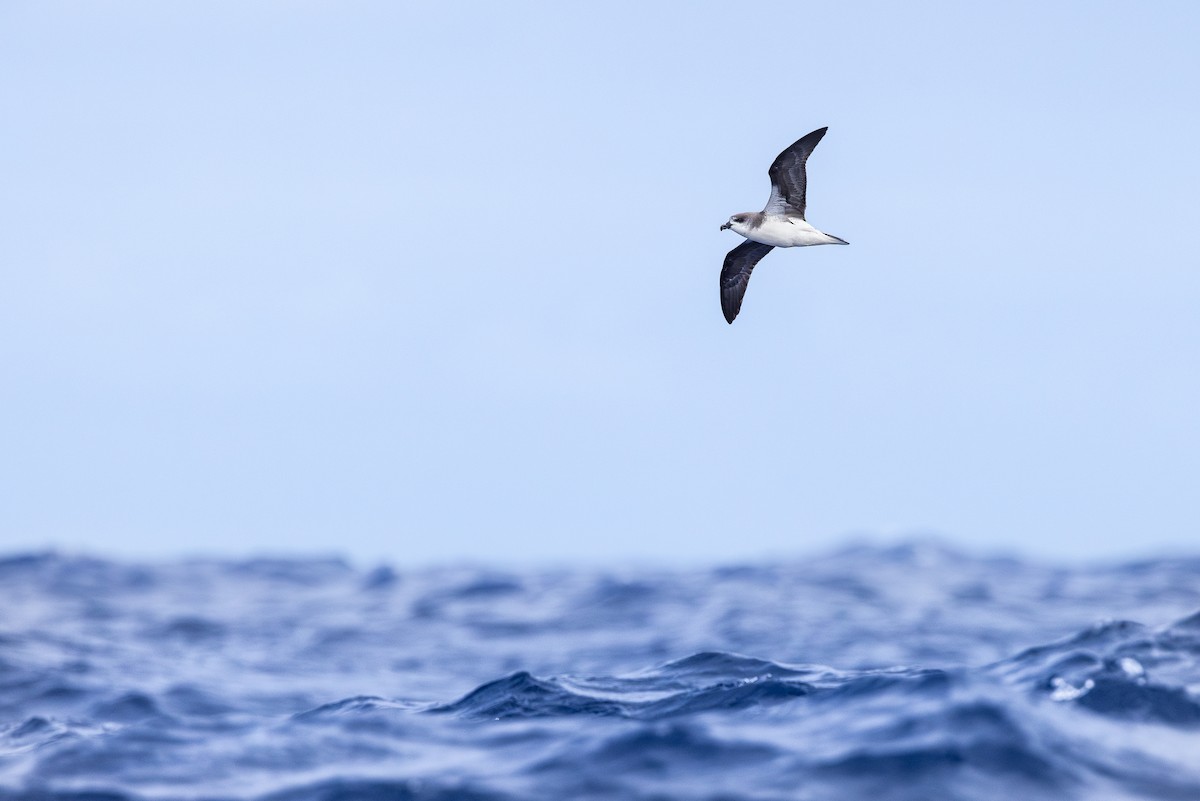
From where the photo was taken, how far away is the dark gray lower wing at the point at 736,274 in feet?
49.1

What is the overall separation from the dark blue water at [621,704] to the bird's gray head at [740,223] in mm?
4450

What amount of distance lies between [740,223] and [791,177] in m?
0.67

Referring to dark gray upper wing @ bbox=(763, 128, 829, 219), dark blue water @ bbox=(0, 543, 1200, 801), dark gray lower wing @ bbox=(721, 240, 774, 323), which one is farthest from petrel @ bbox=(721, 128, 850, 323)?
dark blue water @ bbox=(0, 543, 1200, 801)

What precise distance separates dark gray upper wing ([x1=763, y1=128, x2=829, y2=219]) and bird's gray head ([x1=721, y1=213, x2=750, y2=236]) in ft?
0.75

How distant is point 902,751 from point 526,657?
37.3 feet

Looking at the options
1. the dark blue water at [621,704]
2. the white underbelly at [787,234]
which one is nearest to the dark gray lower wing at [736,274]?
the white underbelly at [787,234]

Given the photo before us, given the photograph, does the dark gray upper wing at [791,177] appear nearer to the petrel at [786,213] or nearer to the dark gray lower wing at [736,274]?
the petrel at [786,213]

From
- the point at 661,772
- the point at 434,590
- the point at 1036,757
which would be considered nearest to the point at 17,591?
the point at 434,590

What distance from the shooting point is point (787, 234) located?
43.5 feet

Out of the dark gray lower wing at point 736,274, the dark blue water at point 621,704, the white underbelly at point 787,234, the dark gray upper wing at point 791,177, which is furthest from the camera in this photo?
the dark gray lower wing at point 736,274

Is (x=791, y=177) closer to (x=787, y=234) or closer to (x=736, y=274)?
(x=787, y=234)

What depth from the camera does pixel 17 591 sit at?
1137 inches

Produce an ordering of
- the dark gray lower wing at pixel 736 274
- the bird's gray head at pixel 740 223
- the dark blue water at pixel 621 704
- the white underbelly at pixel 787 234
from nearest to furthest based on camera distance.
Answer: the dark blue water at pixel 621 704
the white underbelly at pixel 787 234
the bird's gray head at pixel 740 223
the dark gray lower wing at pixel 736 274

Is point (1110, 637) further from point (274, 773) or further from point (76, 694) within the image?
point (76, 694)
